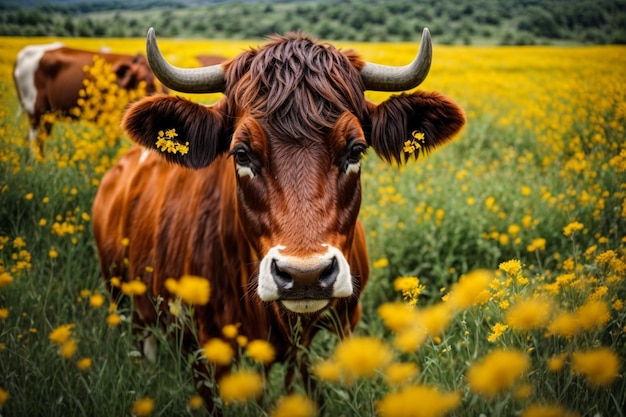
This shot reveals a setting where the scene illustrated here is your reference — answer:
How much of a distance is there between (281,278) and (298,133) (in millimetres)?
677

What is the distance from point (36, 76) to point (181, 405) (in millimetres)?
8268

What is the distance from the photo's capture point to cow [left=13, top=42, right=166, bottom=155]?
835cm

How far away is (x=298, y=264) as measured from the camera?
1790mm

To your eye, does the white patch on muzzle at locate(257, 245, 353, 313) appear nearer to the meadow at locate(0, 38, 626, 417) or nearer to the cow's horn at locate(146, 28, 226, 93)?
the meadow at locate(0, 38, 626, 417)

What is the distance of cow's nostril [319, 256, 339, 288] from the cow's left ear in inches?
33.6

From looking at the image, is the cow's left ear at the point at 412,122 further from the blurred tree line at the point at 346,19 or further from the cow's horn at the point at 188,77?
the blurred tree line at the point at 346,19

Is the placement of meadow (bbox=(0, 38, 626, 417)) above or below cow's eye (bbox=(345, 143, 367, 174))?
below

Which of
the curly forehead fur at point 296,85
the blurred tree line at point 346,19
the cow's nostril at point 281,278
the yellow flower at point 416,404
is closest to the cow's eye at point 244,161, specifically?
the curly forehead fur at point 296,85

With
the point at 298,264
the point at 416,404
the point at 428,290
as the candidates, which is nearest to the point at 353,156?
the point at 298,264

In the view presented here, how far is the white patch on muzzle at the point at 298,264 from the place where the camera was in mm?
1812

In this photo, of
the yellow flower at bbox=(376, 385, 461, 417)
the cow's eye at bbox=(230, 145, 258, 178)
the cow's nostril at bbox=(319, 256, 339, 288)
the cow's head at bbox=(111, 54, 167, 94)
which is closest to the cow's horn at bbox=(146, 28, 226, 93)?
the cow's eye at bbox=(230, 145, 258, 178)

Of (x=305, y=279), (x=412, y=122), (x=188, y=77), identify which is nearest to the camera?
(x=305, y=279)

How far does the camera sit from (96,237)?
3.96 metres

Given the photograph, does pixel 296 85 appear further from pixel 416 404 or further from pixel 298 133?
pixel 416 404
